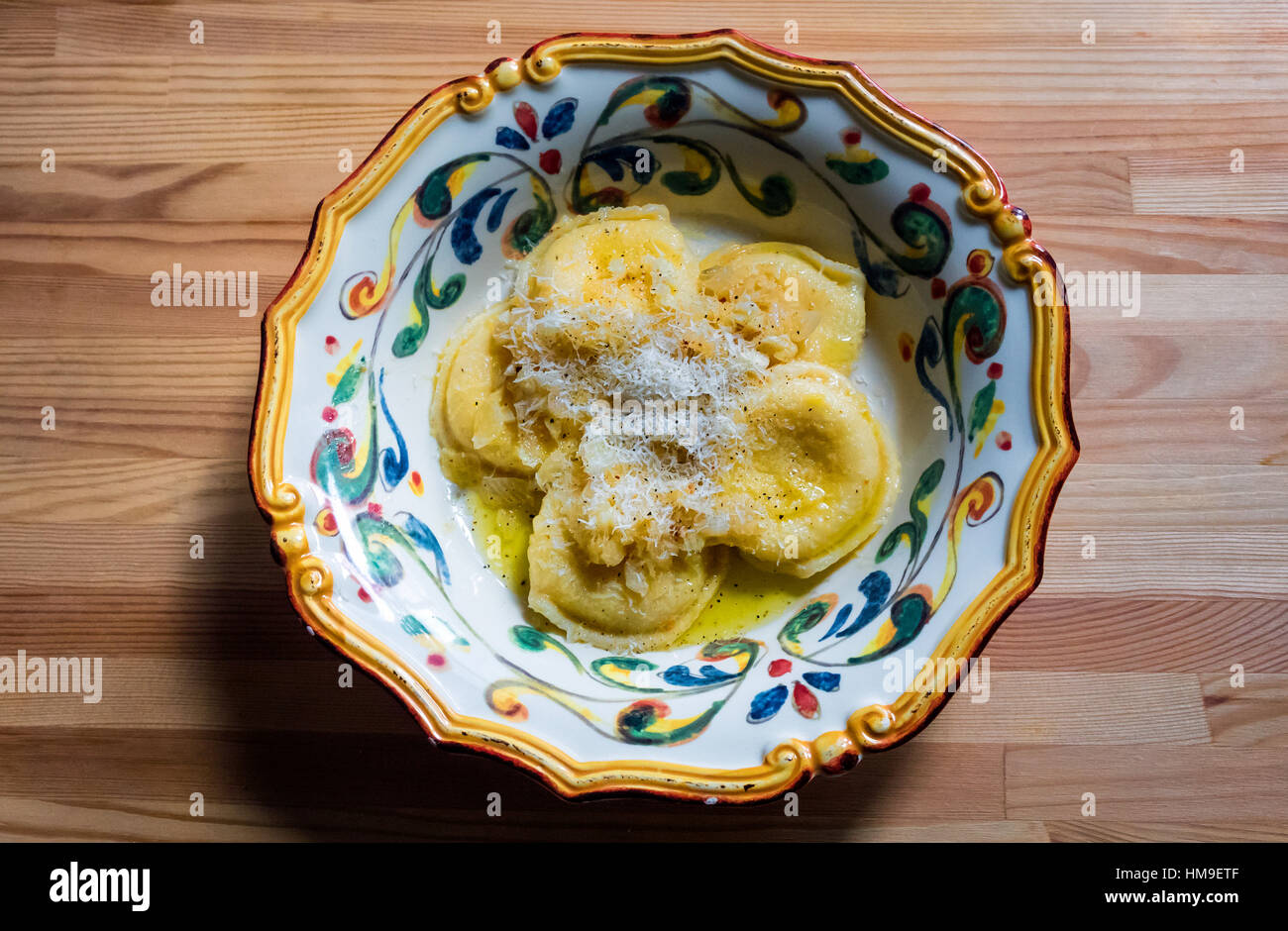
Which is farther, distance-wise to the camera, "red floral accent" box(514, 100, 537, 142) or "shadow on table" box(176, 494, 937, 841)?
"shadow on table" box(176, 494, 937, 841)

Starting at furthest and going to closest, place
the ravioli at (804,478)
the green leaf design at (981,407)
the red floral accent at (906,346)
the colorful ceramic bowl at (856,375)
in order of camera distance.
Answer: the red floral accent at (906,346)
the ravioli at (804,478)
the green leaf design at (981,407)
the colorful ceramic bowl at (856,375)

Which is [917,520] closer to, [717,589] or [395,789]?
[717,589]

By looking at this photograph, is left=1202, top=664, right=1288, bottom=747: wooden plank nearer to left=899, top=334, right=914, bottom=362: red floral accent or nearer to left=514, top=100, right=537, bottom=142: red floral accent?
left=899, top=334, right=914, bottom=362: red floral accent

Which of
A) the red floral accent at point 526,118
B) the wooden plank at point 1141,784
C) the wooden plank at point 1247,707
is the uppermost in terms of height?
the red floral accent at point 526,118

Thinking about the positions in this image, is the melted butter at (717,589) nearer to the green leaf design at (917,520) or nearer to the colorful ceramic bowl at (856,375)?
the colorful ceramic bowl at (856,375)

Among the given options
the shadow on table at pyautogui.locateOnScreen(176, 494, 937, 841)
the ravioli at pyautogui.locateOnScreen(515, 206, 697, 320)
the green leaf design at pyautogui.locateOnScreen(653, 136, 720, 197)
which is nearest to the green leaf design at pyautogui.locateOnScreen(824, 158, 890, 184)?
the green leaf design at pyautogui.locateOnScreen(653, 136, 720, 197)

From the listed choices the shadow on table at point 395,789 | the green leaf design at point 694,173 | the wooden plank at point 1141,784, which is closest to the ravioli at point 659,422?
the green leaf design at point 694,173
